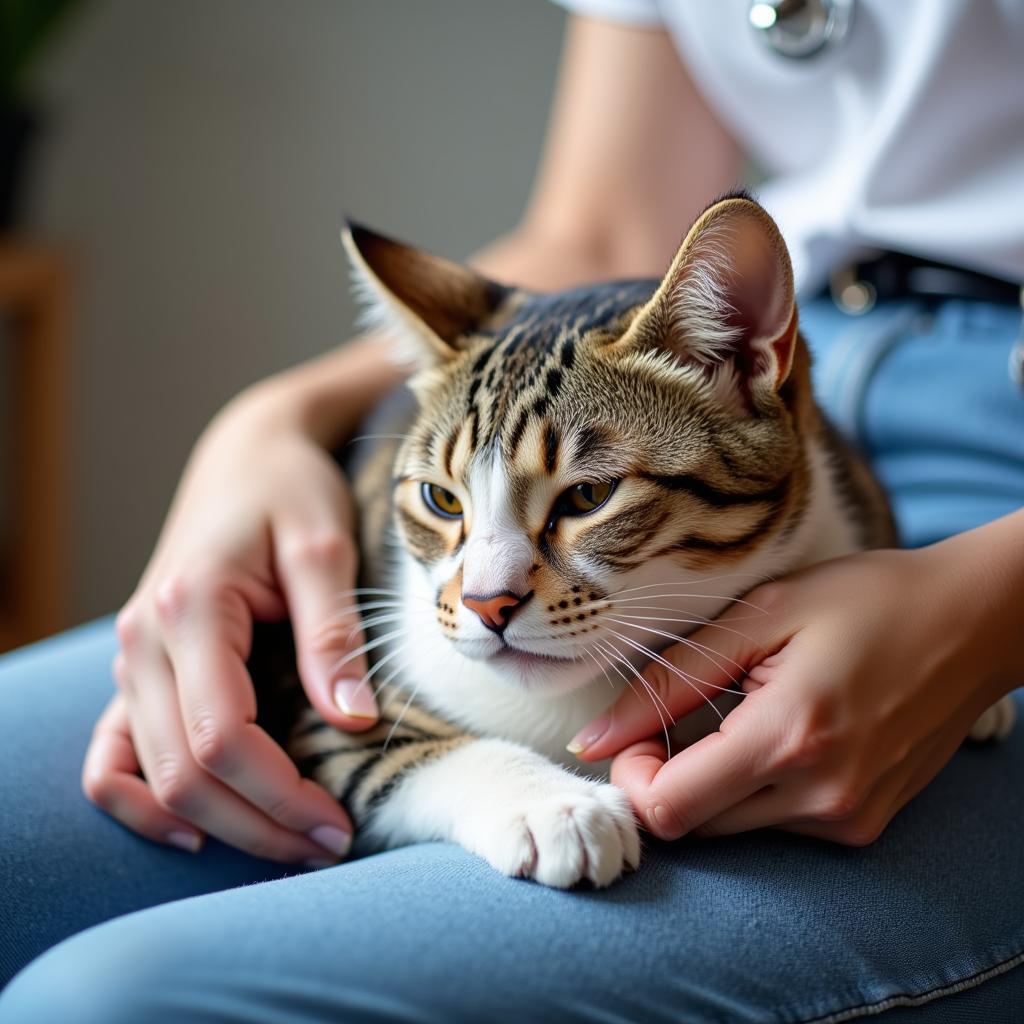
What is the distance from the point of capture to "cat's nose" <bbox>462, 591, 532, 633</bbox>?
2.91ft

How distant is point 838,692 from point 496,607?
274 mm

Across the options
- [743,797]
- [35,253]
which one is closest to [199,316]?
[35,253]

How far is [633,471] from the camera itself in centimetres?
93

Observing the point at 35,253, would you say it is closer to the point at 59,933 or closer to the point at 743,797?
the point at 59,933

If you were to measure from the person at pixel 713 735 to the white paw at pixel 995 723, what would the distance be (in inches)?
0.6

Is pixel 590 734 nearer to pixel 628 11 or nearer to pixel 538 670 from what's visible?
pixel 538 670

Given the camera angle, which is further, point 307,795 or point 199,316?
point 199,316

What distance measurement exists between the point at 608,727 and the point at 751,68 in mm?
847

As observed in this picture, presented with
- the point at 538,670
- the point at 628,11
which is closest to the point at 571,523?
the point at 538,670

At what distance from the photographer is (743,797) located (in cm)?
84

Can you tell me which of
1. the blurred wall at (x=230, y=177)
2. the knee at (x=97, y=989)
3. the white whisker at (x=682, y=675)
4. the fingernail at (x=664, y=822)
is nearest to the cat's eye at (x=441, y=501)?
the white whisker at (x=682, y=675)

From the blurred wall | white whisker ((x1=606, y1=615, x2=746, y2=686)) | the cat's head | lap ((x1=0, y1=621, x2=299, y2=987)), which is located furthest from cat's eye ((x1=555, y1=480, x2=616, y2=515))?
the blurred wall

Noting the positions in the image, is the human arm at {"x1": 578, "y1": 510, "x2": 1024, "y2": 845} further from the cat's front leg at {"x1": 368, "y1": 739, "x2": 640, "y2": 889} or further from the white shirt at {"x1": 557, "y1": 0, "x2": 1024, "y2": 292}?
the white shirt at {"x1": 557, "y1": 0, "x2": 1024, "y2": 292}

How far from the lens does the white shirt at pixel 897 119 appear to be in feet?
3.87
